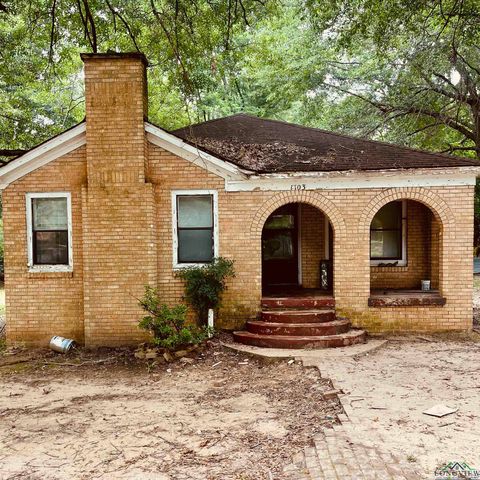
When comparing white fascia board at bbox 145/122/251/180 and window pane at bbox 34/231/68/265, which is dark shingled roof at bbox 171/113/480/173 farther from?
window pane at bbox 34/231/68/265

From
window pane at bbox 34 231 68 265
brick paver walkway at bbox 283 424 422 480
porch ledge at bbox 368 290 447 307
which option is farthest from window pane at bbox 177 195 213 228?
brick paver walkway at bbox 283 424 422 480

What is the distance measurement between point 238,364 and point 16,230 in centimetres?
585

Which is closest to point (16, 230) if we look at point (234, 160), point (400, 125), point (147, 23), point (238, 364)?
point (234, 160)

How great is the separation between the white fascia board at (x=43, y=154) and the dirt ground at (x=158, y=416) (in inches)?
161

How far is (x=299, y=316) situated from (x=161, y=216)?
12.4ft

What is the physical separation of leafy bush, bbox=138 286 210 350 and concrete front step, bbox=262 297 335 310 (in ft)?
5.56

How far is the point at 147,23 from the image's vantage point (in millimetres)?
12094

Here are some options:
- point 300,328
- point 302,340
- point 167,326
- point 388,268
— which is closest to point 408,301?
point 388,268

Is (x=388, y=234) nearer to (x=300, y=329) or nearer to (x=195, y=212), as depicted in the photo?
(x=300, y=329)

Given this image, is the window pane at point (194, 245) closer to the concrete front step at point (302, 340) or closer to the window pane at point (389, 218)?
the concrete front step at point (302, 340)

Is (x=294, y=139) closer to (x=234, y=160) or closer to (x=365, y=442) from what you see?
(x=234, y=160)

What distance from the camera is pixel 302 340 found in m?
8.82

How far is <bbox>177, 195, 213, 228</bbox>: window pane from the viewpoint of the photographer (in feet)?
33.0

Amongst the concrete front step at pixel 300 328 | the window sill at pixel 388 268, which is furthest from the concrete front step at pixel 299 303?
the window sill at pixel 388 268
